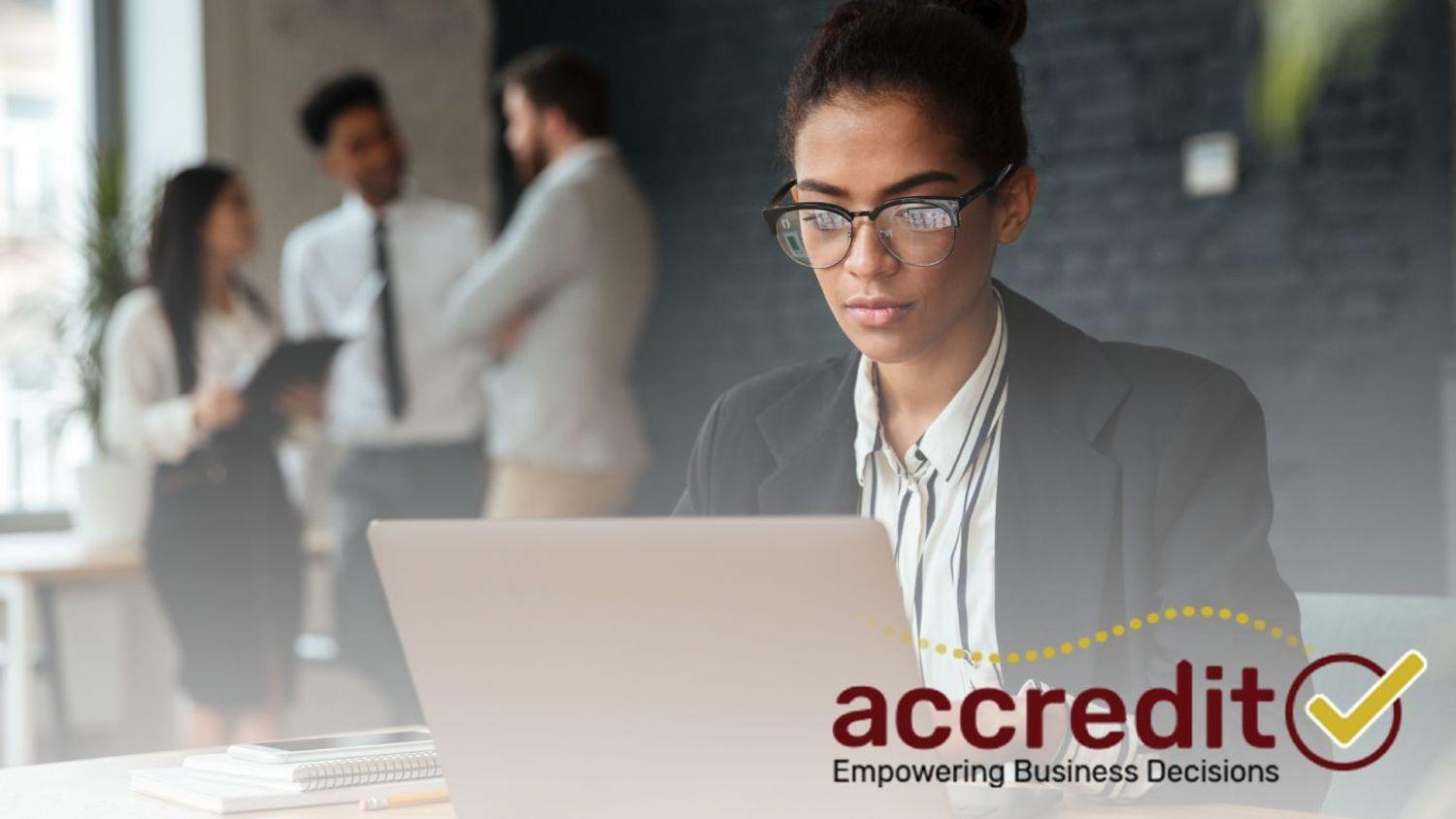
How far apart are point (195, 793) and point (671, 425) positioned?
4039mm

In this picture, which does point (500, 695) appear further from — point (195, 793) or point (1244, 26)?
point (1244, 26)

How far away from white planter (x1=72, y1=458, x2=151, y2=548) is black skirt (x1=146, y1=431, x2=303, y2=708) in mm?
482

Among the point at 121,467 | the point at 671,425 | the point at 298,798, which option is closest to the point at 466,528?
the point at 298,798

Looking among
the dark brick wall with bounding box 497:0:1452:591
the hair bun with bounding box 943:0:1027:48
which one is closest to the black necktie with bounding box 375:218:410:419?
the dark brick wall with bounding box 497:0:1452:591

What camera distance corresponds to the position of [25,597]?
367 centimetres

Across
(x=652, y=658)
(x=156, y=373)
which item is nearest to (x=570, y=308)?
(x=156, y=373)

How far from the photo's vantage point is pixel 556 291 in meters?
3.87

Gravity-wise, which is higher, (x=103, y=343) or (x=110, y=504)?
(x=103, y=343)

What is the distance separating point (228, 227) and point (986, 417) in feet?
9.07

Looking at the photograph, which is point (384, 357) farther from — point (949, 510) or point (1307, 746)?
point (1307, 746)

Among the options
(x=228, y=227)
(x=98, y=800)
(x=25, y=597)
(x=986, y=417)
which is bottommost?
(x=25, y=597)

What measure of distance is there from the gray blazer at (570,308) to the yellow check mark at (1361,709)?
2.64 metres

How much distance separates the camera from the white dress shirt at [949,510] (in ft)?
4.65

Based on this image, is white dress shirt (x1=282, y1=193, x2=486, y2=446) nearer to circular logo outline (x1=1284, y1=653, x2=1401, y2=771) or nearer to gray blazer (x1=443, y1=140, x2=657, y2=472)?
gray blazer (x1=443, y1=140, x2=657, y2=472)
